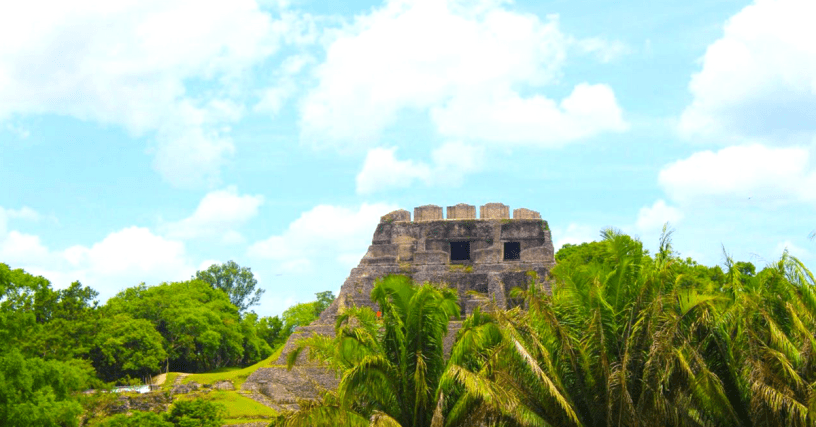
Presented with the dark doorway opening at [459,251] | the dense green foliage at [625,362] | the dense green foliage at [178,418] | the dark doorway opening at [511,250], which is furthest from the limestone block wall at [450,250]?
the dense green foliage at [625,362]

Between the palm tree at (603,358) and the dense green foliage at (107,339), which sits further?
the dense green foliage at (107,339)

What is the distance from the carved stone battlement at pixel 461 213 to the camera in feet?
149

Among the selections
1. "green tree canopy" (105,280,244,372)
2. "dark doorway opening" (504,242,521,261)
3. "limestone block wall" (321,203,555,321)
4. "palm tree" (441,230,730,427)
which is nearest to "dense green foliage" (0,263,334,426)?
"green tree canopy" (105,280,244,372)

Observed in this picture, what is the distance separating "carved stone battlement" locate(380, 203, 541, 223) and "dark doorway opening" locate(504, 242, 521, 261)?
181 cm

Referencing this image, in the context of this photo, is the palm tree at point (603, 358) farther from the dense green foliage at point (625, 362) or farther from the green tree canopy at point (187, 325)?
the green tree canopy at point (187, 325)

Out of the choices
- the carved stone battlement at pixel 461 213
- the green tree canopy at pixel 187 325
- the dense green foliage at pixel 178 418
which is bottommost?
the dense green foliage at pixel 178 418

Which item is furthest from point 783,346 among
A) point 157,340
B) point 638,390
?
point 157,340

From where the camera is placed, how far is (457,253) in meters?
45.1

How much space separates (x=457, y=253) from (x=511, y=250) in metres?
2.95

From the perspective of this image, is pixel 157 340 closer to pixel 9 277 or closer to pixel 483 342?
pixel 9 277

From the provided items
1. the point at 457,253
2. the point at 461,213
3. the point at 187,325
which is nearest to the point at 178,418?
the point at 187,325

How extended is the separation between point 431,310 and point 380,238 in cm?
2800

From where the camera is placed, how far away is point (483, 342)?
1630 centimetres

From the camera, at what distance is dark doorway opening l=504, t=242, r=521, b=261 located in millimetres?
44125
